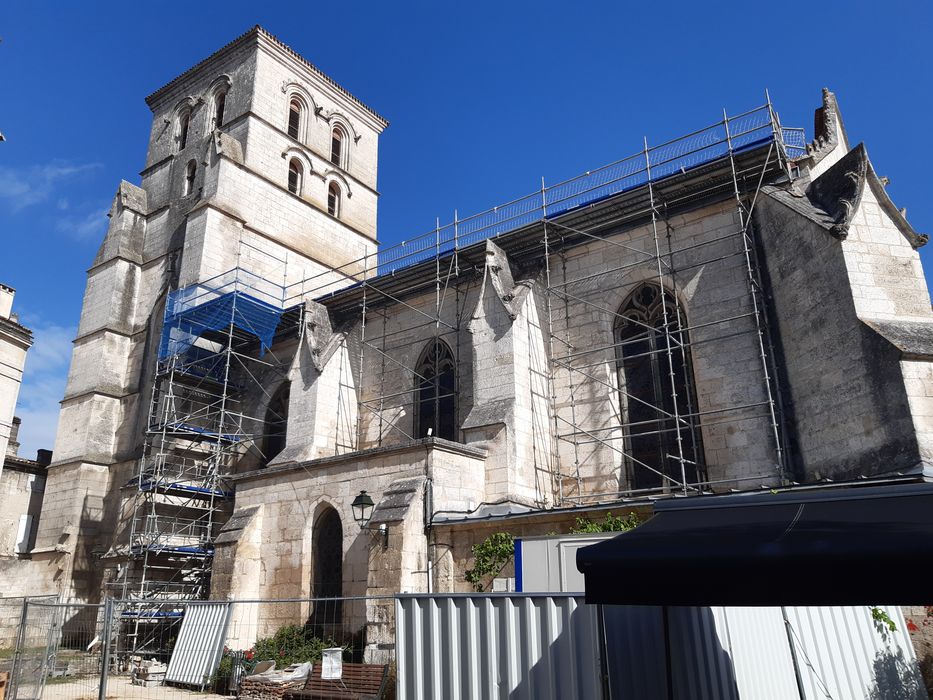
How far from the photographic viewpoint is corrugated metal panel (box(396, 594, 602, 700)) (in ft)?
17.9

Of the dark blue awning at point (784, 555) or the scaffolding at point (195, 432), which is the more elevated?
the scaffolding at point (195, 432)

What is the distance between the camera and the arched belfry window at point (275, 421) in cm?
1991

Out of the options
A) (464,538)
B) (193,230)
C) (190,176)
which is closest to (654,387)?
(464,538)

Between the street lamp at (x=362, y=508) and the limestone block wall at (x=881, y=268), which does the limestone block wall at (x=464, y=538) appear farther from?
the limestone block wall at (x=881, y=268)

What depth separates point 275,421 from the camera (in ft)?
65.5

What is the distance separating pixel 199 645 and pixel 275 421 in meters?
9.62

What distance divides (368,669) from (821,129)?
13807 mm

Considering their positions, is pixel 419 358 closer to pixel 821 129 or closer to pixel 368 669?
pixel 368 669

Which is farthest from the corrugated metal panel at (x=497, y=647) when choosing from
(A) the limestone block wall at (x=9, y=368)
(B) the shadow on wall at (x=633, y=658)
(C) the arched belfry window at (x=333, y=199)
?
(C) the arched belfry window at (x=333, y=199)

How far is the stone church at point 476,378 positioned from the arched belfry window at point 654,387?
58 mm

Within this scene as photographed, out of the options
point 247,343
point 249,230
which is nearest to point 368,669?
point 247,343

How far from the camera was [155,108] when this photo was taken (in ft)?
91.2

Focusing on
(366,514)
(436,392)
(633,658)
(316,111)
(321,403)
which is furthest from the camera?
(316,111)

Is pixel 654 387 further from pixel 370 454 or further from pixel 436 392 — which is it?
pixel 370 454
